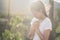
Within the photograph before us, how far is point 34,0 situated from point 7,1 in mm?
234

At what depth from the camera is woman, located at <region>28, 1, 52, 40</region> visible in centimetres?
91

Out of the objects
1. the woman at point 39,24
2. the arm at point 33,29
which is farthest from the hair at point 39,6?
the arm at point 33,29

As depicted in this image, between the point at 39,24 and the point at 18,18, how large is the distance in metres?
0.19

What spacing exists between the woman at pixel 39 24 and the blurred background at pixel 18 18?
0.03 meters

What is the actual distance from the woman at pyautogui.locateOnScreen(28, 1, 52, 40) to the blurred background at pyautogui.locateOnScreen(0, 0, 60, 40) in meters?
0.03

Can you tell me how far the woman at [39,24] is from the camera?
0.91 meters

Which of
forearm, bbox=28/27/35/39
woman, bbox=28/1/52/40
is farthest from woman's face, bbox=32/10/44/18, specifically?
forearm, bbox=28/27/35/39

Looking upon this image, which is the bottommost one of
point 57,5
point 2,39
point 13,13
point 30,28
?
point 2,39

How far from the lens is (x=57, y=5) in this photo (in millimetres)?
912

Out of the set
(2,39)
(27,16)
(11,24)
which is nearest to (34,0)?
(27,16)

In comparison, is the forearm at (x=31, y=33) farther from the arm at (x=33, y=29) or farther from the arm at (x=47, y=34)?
the arm at (x=47, y=34)

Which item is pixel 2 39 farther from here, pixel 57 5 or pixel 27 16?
pixel 57 5

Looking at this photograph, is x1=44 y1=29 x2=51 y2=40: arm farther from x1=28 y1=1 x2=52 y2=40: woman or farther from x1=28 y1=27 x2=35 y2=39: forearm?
x1=28 y1=27 x2=35 y2=39: forearm

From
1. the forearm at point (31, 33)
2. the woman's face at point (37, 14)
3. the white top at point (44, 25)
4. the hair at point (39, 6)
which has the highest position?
the hair at point (39, 6)
